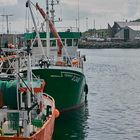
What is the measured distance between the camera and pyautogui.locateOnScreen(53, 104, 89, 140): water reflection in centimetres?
2961

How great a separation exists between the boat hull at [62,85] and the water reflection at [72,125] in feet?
2.39

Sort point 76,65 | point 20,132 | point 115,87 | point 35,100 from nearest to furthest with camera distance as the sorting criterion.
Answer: point 20,132 → point 35,100 → point 76,65 → point 115,87

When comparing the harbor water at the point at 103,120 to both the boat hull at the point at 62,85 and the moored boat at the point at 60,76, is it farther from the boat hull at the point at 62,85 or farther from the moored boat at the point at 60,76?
the moored boat at the point at 60,76

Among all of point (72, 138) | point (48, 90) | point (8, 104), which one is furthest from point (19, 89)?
point (48, 90)

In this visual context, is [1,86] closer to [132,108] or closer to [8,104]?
[8,104]

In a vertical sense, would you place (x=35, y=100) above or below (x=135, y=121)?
above

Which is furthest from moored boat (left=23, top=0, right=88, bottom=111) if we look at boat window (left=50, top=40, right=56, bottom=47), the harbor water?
boat window (left=50, top=40, right=56, bottom=47)

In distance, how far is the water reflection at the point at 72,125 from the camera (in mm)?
29609

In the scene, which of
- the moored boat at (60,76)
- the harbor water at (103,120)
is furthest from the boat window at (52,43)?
the harbor water at (103,120)

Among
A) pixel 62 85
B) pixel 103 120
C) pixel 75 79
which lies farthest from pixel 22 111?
pixel 75 79

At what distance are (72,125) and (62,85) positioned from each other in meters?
3.29

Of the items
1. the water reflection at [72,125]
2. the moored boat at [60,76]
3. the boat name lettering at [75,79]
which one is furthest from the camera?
the boat name lettering at [75,79]

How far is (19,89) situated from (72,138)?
9006 mm

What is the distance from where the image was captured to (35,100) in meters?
22.6
